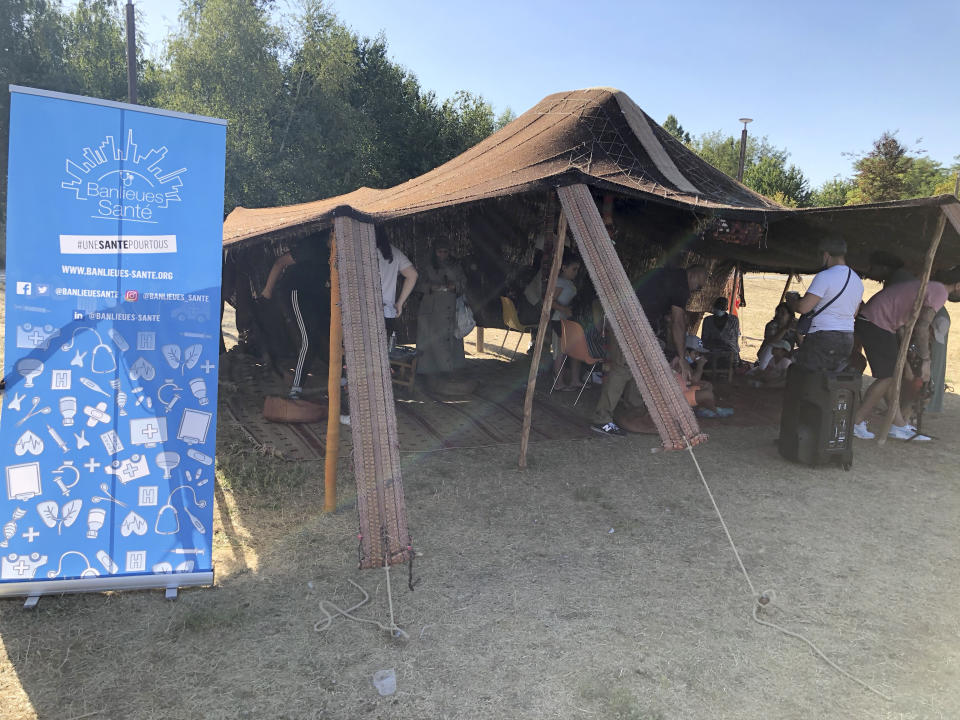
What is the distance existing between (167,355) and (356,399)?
80cm

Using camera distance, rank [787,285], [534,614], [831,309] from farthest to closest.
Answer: [787,285] → [831,309] → [534,614]

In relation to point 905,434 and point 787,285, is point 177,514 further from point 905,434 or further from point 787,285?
point 787,285

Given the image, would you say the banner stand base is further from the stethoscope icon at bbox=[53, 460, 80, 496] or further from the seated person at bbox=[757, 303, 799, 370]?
the seated person at bbox=[757, 303, 799, 370]

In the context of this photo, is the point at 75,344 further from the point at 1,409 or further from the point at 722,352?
the point at 722,352

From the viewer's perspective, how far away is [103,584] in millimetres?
2607

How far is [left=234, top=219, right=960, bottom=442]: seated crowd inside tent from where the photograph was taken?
468 centimetres

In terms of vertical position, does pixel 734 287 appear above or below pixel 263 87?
below

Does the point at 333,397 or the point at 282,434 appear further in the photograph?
the point at 282,434

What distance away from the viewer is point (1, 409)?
2.47m

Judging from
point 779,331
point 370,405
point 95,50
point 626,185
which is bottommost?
point 370,405

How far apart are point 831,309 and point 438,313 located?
3.43m

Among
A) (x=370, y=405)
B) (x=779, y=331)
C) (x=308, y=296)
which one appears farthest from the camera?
(x=779, y=331)

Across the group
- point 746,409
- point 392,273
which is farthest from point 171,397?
point 746,409

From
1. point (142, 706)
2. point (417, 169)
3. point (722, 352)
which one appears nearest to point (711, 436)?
point (722, 352)
